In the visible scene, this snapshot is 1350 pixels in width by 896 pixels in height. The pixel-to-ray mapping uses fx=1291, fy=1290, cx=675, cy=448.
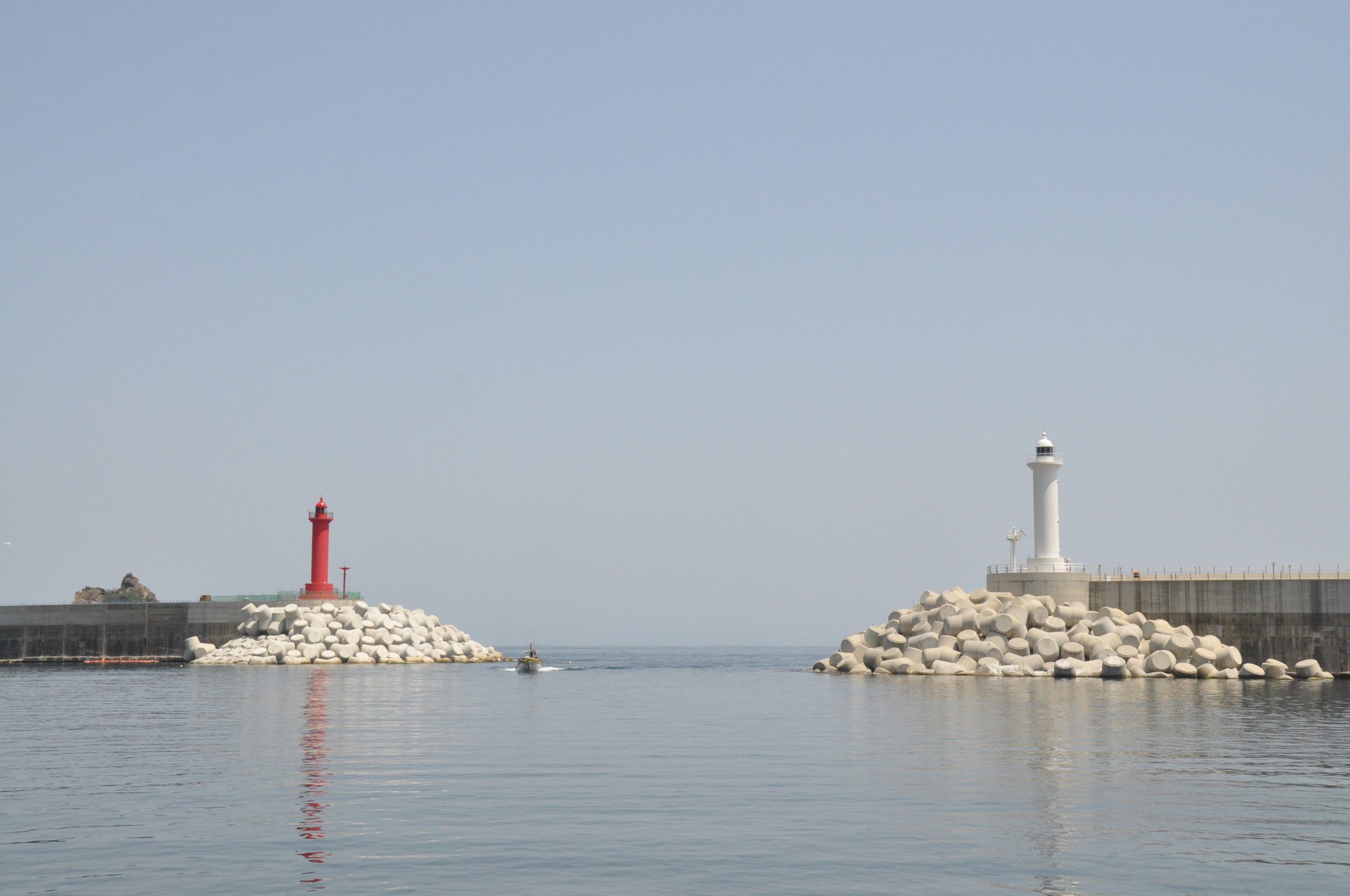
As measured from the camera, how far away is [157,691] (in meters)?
42.9

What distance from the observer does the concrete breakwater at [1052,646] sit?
152 feet

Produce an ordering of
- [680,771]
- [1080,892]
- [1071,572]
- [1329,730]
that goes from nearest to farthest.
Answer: [1080,892] < [680,771] < [1329,730] < [1071,572]

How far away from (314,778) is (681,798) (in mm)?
6144

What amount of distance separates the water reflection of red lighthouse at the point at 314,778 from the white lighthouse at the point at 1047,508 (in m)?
28.5

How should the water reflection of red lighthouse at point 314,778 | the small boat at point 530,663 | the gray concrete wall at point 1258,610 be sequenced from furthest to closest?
1. the small boat at point 530,663
2. the gray concrete wall at point 1258,610
3. the water reflection of red lighthouse at point 314,778

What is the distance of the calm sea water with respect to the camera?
43.6 ft

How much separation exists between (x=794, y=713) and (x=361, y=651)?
36252mm

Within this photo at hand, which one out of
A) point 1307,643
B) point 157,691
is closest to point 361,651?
point 157,691

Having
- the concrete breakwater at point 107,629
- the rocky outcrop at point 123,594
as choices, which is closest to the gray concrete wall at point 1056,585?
the concrete breakwater at point 107,629

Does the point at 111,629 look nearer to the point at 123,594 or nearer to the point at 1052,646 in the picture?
the point at 123,594

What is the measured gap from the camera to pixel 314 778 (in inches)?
797

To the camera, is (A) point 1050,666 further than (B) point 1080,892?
Yes

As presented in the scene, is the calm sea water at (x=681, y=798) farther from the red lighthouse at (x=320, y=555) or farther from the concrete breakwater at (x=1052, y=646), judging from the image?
the red lighthouse at (x=320, y=555)

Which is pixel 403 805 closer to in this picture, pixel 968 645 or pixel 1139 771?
pixel 1139 771
